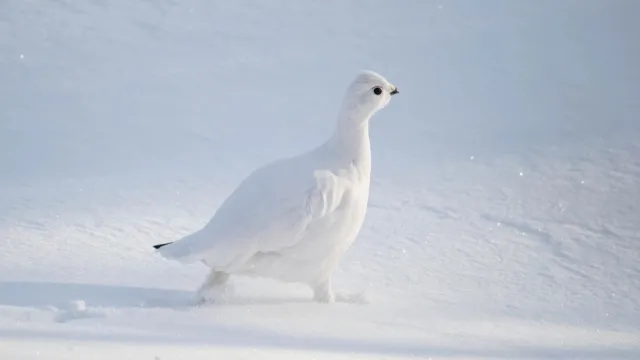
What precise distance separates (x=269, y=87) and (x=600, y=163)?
2.73 m

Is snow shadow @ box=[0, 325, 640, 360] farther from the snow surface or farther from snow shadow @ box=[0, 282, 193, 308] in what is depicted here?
snow shadow @ box=[0, 282, 193, 308]

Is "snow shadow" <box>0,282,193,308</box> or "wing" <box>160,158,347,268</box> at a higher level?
"wing" <box>160,158,347,268</box>

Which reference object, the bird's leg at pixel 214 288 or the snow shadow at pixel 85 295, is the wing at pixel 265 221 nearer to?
the bird's leg at pixel 214 288

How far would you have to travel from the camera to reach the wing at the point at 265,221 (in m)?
4.09

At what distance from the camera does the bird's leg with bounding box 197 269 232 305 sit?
13.6 feet

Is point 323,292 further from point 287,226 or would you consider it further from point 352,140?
point 352,140

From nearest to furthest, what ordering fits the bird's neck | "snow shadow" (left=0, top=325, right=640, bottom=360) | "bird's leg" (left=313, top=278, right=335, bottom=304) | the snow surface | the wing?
"snow shadow" (left=0, top=325, right=640, bottom=360) → the snow surface → the wing → "bird's leg" (left=313, top=278, right=335, bottom=304) → the bird's neck

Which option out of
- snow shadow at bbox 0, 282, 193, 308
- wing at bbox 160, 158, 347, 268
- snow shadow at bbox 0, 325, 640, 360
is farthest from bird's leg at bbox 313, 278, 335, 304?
snow shadow at bbox 0, 325, 640, 360

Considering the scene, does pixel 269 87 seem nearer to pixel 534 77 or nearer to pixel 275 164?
pixel 534 77

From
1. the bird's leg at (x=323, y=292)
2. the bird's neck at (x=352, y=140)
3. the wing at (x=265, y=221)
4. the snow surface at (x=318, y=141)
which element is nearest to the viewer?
the snow surface at (x=318, y=141)

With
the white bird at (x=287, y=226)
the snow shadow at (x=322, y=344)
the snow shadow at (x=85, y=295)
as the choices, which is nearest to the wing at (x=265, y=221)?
the white bird at (x=287, y=226)

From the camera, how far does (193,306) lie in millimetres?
4070

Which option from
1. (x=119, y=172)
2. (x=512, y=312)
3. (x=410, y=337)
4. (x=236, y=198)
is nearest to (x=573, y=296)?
(x=512, y=312)

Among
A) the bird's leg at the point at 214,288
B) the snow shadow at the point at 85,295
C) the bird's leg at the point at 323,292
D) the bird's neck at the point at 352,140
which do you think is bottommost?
the snow shadow at the point at 85,295
